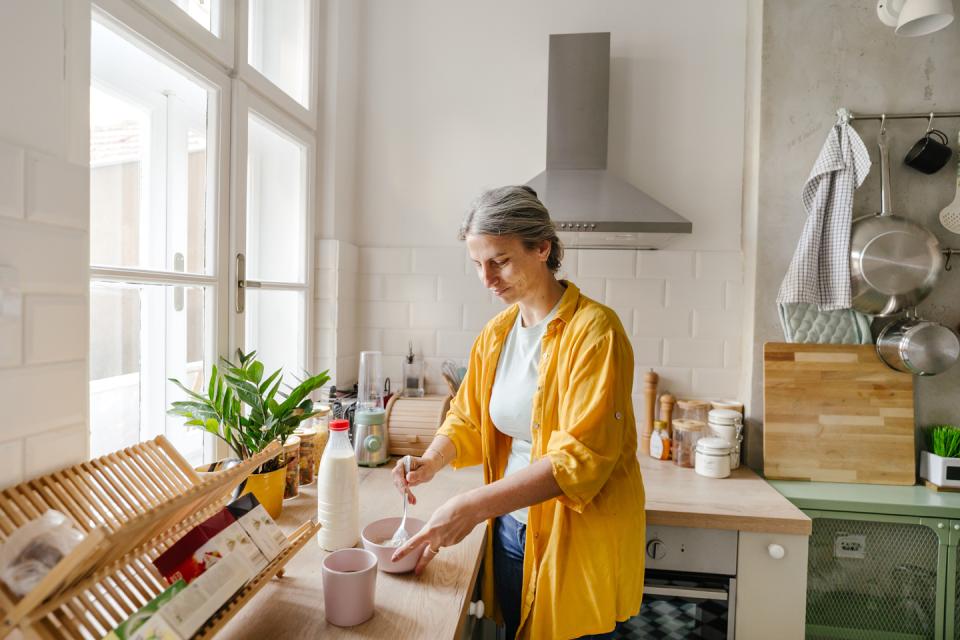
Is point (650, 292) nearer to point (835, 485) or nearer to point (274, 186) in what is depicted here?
point (835, 485)

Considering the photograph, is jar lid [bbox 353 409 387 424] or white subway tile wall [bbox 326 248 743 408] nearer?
jar lid [bbox 353 409 387 424]

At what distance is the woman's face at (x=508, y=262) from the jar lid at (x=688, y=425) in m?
1.01

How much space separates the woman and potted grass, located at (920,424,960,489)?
4.09 ft

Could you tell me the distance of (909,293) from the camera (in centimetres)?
180

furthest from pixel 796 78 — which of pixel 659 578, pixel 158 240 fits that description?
pixel 158 240

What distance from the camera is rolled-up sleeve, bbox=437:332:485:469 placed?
142cm

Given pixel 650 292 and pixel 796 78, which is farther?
pixel 650 292

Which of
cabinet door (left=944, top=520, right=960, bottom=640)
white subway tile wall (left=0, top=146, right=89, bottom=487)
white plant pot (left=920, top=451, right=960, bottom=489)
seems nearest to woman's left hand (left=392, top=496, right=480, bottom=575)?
white subway tile wall (left=0, top=146, right=89, bottom=487)

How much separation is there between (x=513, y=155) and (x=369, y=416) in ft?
3.97

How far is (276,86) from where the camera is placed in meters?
1.81

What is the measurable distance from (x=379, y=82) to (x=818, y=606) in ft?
8.19

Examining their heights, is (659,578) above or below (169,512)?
below

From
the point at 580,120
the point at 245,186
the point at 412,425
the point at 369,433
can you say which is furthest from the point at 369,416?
the point at 580,120

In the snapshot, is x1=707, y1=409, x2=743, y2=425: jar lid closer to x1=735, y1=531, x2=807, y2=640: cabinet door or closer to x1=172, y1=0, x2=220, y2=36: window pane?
x1=735, y1=531, x2=807, y2=640: cabinet door
